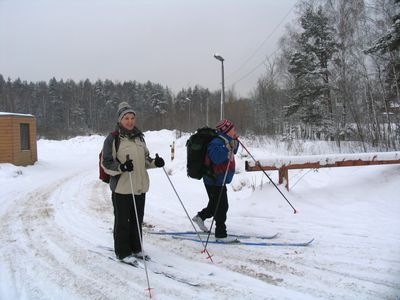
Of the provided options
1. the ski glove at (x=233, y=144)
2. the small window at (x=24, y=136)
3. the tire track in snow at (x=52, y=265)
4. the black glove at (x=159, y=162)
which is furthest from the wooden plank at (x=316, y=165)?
the small window at (x=24, y=136)

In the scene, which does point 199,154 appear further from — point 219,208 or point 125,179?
point 125,179

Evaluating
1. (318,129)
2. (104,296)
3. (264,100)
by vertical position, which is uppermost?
(264,100)

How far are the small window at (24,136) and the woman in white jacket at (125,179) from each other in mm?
14956

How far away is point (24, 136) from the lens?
17.5m

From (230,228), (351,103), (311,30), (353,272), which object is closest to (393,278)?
Result: (353,272)

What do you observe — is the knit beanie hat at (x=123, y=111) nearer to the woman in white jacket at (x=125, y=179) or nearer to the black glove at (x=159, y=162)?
the woman in white jacket at (x=125, y=179)

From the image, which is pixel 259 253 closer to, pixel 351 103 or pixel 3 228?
pixel 3 228

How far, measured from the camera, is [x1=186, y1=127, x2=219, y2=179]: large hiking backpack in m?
5.00

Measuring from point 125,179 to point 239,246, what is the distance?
1.82 m

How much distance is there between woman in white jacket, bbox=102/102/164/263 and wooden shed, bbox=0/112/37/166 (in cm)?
1359

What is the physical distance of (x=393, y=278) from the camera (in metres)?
3.52

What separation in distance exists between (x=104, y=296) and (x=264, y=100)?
4500 cm

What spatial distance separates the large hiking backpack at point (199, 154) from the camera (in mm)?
4996

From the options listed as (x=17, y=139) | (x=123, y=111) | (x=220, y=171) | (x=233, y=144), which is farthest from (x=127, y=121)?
(x=17, y=139)
